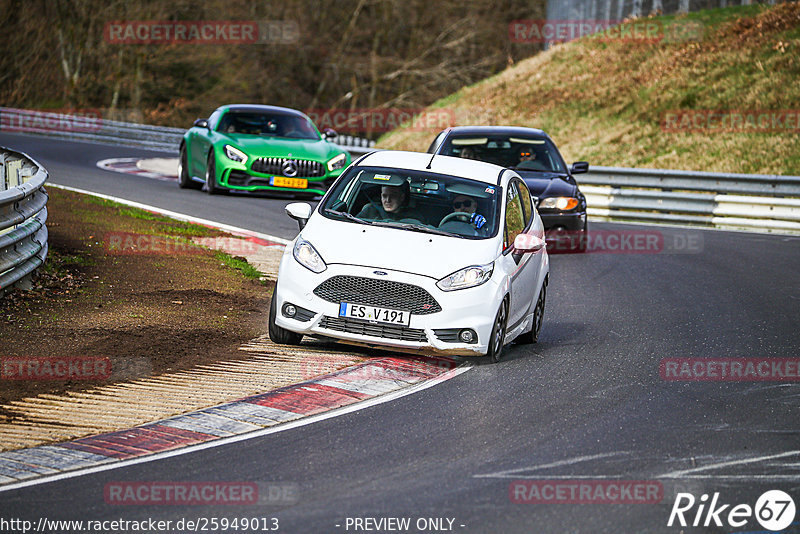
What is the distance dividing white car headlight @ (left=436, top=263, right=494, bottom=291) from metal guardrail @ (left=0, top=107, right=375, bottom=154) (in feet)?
87.1

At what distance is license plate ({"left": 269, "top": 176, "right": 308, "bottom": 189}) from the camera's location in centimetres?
2011

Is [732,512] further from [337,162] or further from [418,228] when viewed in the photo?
[337,162]

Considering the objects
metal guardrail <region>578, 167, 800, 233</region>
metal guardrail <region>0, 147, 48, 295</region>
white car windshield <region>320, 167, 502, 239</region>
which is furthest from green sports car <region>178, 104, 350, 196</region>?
white car windshield <region>320, 167, 502, 239</region>

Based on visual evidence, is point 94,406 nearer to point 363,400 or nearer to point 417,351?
point 363,400

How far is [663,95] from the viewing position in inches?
1430

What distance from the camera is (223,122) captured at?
21.0 meters

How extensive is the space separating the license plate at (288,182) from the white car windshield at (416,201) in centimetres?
967

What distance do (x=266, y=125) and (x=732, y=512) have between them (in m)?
16.3

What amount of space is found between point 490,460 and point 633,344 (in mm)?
4358

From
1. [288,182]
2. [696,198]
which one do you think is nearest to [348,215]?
[288,182]

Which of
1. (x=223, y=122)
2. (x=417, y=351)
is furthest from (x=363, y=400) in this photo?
(x=223, y=122)

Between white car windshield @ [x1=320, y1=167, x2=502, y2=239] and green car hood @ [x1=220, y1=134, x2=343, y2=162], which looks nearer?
white car windshield @ [x1=320, y1=167, x2=502, y2=239]

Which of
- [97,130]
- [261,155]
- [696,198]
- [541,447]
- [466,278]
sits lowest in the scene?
[97,130]

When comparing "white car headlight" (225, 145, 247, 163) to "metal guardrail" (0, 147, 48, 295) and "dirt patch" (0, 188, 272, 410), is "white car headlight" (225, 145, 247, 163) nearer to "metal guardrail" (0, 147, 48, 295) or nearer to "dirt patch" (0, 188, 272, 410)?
"dirt patch" (0, 188, 272, 410)
